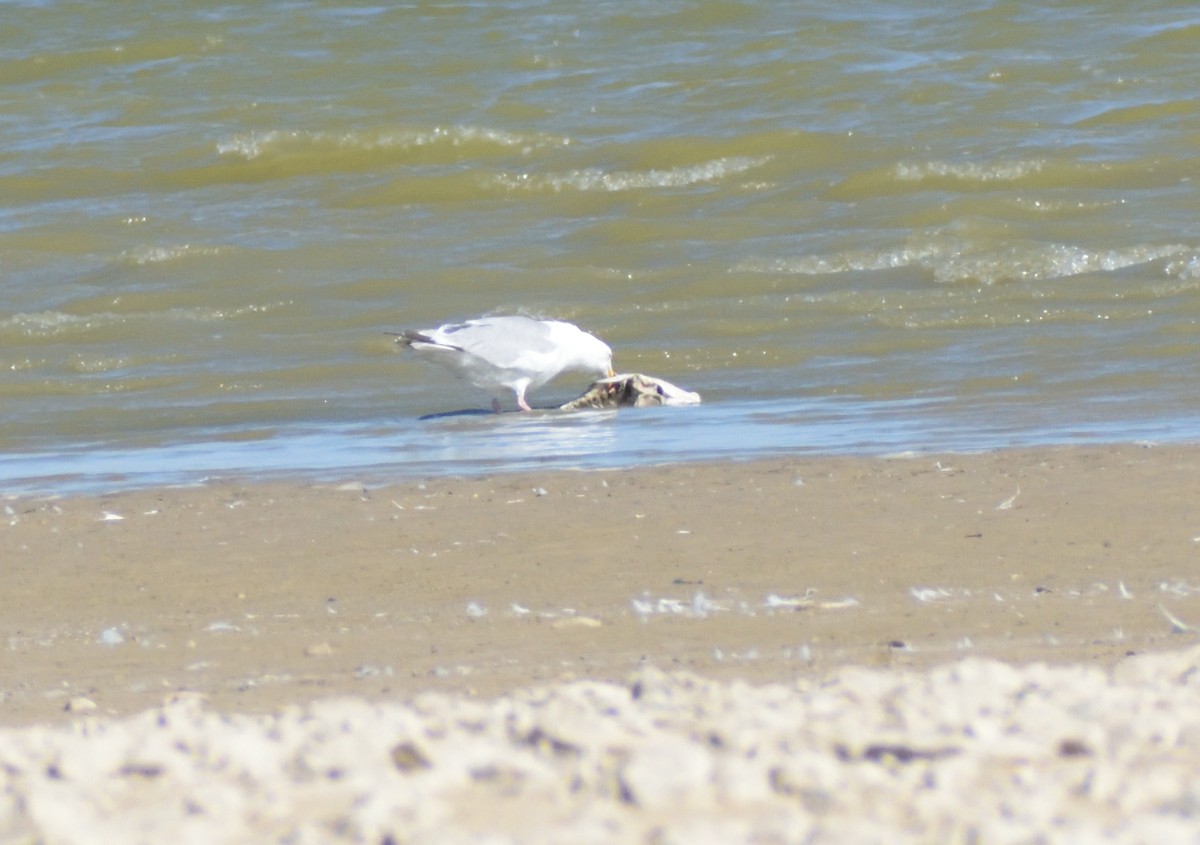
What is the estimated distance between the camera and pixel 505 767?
7.44 ft

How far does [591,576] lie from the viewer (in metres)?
4.18

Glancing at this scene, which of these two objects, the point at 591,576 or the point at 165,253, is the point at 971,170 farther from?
the point at 591,576

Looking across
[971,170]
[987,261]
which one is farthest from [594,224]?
[987,261]

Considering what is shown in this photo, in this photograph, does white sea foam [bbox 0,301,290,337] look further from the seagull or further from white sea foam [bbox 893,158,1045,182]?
white sea foam [bbox 893,158,1045,182]

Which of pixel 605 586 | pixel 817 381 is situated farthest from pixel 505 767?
pixel 817 381

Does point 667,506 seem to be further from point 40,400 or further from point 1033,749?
point 40,400

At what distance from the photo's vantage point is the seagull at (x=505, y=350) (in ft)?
27.0

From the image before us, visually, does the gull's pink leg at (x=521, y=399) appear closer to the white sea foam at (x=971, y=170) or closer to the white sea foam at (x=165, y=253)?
the white sea foam at (x=165, y=253)

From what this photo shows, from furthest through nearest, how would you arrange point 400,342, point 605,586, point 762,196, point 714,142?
point 714,142, point 762,196, point 400,342, point 605,586

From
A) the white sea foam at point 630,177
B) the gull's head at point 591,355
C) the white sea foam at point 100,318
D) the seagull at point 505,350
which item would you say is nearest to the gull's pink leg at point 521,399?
the seagull at point 505,350

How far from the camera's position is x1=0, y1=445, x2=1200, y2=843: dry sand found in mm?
2137

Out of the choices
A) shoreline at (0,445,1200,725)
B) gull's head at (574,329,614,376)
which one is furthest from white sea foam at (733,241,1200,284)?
shoreline at (0,445,1200,725)

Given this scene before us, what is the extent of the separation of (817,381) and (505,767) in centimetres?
651

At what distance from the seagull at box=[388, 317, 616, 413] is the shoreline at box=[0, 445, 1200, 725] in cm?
257
